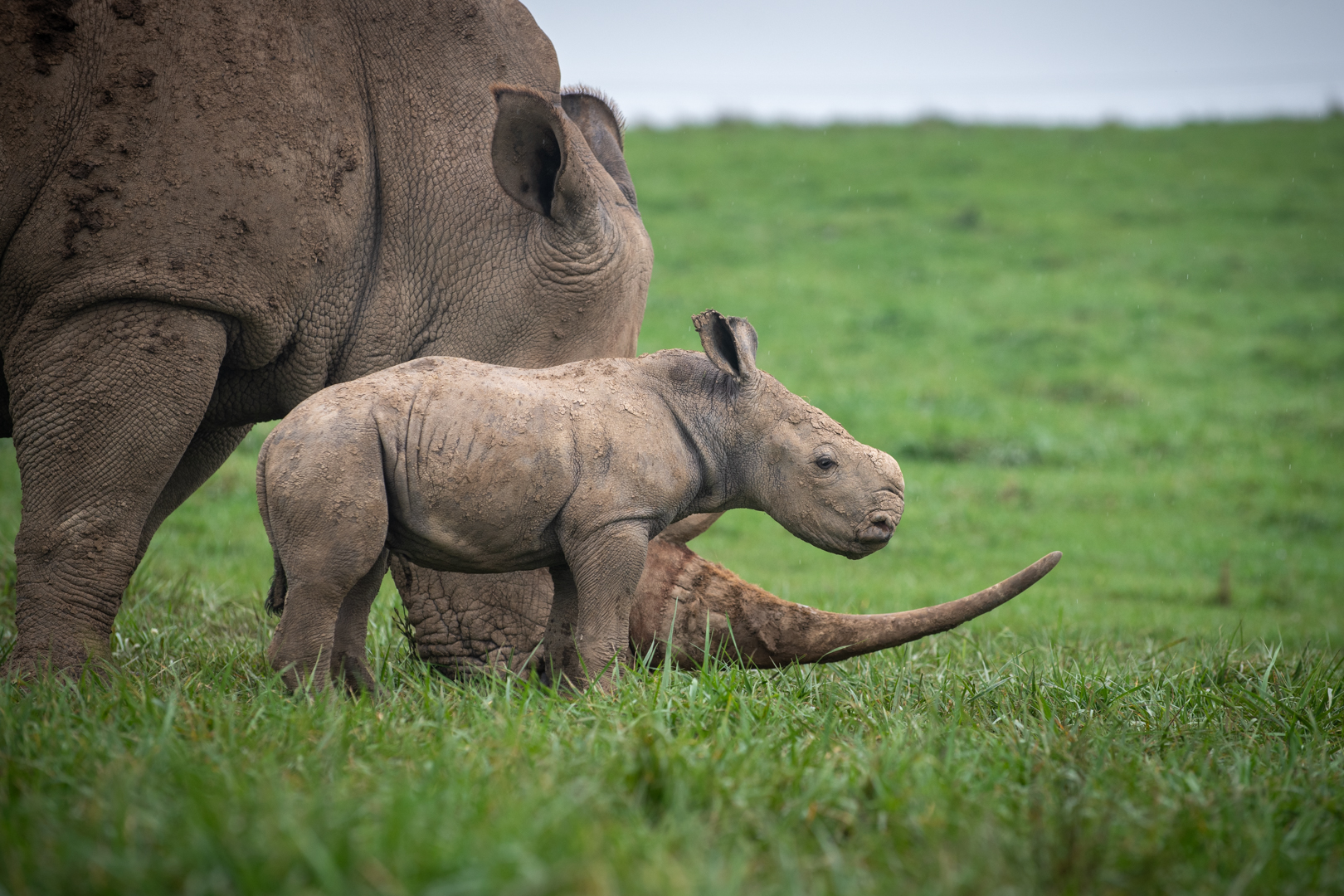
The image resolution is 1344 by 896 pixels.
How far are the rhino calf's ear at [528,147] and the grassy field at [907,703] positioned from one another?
62.9 inches

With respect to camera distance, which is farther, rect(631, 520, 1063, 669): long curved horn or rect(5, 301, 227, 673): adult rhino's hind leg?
rect(631, 520, 1063, 669): long curved horn

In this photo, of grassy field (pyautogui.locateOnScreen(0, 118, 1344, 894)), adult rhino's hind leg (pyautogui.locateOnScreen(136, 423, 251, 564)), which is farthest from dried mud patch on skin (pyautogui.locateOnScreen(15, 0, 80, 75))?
grassy field (pyautogui.locateOnScreen(0, 118, 1344, 894))

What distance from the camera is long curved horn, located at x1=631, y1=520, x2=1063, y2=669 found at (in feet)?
12.8

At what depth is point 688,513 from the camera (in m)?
3.62

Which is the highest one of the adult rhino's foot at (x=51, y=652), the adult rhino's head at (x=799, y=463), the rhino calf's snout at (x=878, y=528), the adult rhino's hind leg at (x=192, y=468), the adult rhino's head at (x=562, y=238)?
the adult rhino's head at (x=562, y=238)

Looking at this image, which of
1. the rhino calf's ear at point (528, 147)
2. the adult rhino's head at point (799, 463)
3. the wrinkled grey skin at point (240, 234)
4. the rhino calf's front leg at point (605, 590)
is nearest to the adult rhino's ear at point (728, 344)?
the adult rhino's head at point (799, 463)

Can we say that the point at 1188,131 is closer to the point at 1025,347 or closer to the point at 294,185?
the point at 1025,347

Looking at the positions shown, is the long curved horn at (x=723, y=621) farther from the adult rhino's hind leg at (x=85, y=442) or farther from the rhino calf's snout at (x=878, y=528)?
the adult rhino's hind leg at (x=85, y=442)

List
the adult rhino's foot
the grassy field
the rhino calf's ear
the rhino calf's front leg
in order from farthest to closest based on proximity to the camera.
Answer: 1. the rhino calf's ear
2. the adult rhino's foot
3. the rhino calf's front leg
4. the grassy field

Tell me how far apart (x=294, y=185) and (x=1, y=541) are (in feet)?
13.5

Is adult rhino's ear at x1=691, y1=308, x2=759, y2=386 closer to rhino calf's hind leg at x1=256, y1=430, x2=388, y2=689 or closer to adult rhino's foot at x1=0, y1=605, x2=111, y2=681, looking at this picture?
rhino calf's hind leg at x1=256, y1=430, x2=388, y2=689

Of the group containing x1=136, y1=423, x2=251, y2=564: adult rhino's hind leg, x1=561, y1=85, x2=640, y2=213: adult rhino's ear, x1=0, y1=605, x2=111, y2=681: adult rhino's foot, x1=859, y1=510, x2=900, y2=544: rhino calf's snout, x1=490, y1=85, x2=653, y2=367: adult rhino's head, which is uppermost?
x1=561, y1=85, x2=640, y2=213: adult rhino's ear

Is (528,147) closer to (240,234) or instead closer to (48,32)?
(240,234)

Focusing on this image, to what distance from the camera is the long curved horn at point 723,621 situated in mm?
3904
